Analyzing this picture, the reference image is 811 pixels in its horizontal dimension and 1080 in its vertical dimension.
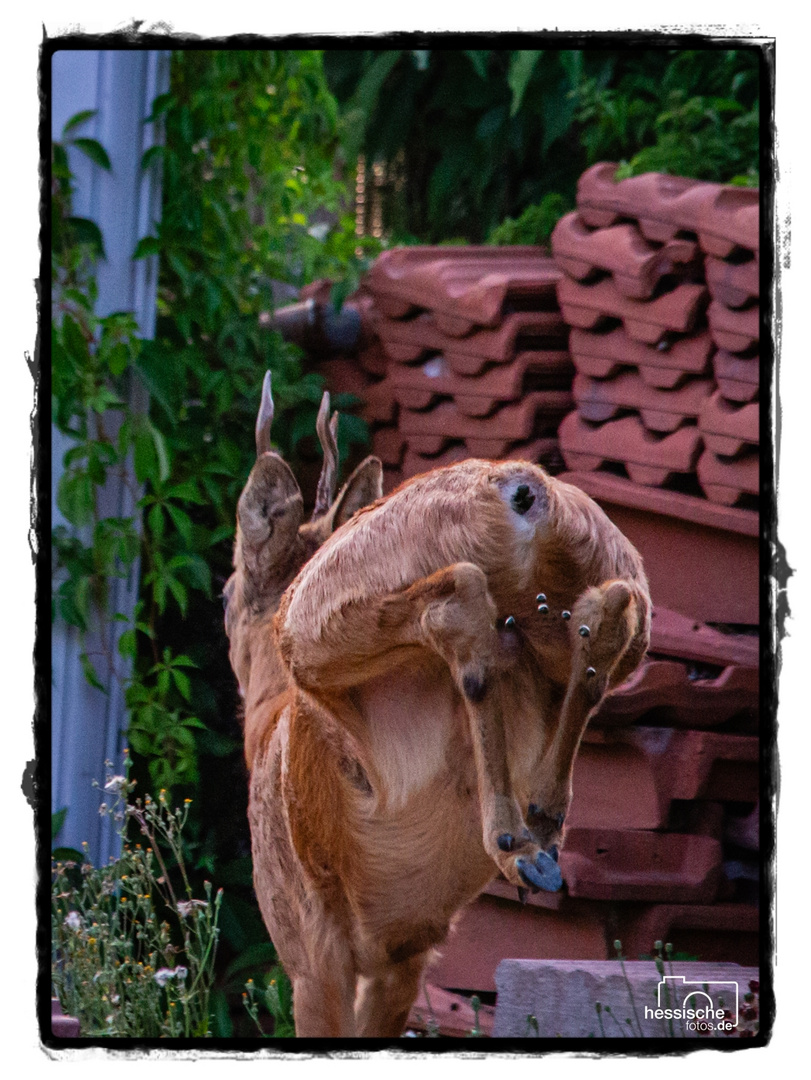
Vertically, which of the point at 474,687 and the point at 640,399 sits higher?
the point at 640,399

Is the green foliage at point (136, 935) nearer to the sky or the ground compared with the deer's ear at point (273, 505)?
nearer to the ground

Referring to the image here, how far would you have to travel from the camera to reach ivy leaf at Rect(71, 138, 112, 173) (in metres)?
2.44

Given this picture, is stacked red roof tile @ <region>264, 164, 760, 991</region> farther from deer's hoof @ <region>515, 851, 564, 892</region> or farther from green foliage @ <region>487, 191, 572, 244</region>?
deer's hoof @ <region>515, 851, 564, 892</region>

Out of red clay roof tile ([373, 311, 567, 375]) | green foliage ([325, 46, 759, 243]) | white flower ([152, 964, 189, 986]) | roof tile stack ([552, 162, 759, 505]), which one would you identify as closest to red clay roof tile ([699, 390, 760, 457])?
roof tile stack ([552, 162, 759, 505])

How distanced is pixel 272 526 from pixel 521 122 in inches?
45.2

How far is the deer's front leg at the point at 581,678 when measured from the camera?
1.57m

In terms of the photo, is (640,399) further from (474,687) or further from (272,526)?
(474,687)

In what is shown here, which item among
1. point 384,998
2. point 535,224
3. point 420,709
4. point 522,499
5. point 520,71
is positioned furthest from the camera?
point 535,224

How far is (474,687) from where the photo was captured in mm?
1530

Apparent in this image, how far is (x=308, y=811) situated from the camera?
1975mm

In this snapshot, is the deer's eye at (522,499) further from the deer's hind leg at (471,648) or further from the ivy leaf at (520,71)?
the ivy leaf at (520,71)

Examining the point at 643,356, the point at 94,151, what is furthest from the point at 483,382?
the point at 94,151

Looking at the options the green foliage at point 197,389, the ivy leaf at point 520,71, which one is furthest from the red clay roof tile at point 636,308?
the green foliage at point 197,389

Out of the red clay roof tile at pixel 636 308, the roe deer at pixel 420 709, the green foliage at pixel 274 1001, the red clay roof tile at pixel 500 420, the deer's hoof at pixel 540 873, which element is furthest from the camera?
the red clay roof tile at pixel 500 420
